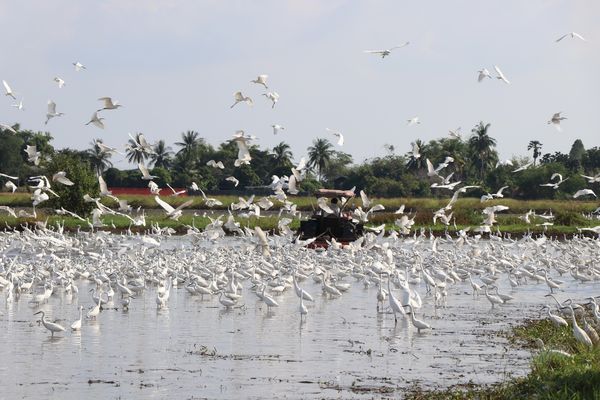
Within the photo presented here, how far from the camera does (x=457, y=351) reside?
59.2 ft

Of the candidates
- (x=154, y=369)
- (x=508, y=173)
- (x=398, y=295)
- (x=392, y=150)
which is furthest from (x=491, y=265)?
(x=392, y=150)

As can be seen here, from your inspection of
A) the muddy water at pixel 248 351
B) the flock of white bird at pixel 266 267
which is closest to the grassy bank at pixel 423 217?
the flock of white bird at pixel 266 267

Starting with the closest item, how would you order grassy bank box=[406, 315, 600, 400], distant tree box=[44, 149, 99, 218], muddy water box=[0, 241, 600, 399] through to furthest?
grassy bank box=[406, 315, 600, 400]
muddy water box=[0, 241, 600, 399]
distant tree box=[44, 149, 99, 218]

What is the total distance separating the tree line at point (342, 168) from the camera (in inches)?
3258

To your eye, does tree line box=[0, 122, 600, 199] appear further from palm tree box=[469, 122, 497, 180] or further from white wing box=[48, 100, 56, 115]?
white wing box=[48, 100, 56, 115]

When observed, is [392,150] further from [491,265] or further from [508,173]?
[491,265]

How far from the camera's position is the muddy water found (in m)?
14.7

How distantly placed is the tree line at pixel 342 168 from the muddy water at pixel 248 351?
5156cm

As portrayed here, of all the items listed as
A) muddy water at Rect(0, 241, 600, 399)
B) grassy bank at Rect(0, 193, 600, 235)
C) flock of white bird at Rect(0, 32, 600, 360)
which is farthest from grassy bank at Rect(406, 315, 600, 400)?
grassy bank at Rect(0, 193, 600, 235)

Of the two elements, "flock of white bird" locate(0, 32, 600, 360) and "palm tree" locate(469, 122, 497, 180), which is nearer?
"flock of white bird" locate(0, 32, 600, 360)

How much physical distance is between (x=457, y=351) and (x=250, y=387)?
182 inches

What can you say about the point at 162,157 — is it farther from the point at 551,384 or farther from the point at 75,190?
the point at 551,384

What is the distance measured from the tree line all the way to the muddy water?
51559 mm

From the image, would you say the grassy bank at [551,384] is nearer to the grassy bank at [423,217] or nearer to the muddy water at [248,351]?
the muddy water at [248,351]
